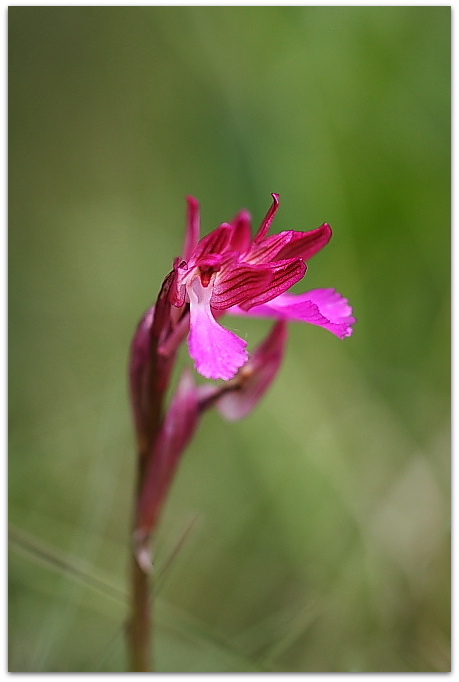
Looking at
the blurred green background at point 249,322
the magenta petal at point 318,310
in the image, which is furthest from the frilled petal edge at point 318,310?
the blurred green background at point 249,322

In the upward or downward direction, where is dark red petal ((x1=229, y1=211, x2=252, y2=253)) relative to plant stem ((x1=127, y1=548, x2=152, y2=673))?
upward

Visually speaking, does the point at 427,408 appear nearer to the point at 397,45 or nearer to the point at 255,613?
the point at 255,613

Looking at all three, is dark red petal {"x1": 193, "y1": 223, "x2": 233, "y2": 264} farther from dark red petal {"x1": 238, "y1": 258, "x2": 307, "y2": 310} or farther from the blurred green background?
the blurred green background

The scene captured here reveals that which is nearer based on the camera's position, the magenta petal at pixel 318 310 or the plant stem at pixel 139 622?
the magenta petal at pixel 318 310

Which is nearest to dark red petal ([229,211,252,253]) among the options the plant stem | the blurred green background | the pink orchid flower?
the pink orchid flower

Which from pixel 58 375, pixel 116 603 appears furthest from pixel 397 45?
pixel 116 603

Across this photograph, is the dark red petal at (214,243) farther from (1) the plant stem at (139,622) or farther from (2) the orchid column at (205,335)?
(1) the plant stem at (139,622)
